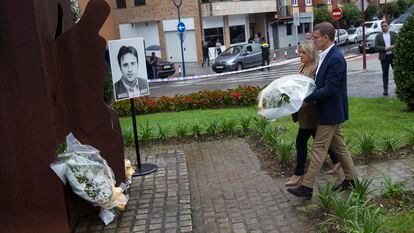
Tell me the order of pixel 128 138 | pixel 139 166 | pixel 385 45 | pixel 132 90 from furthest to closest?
pixel 385 45, pixel 128 138, pixel 139 166, pixel 132 90

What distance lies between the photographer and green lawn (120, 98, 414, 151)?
8859 mm

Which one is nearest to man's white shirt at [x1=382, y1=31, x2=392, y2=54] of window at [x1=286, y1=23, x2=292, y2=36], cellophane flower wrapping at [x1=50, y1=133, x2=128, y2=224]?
cellophane flower wrapping at [x1=50, y1=133, x2=128, y2=224]

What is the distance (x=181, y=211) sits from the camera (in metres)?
5.33

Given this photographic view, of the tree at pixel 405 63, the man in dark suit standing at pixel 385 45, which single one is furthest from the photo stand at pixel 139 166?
the man in dark suit standing at pixel 385 45

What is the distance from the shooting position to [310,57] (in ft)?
18.5

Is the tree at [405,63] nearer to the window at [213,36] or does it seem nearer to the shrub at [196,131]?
the shrub at [196,131]

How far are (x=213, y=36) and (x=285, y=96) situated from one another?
36.7m

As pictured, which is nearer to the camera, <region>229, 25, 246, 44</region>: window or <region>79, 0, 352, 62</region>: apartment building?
<region>79, 0, 352, 62</region>: apartment building

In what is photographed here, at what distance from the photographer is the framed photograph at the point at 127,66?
6.73m

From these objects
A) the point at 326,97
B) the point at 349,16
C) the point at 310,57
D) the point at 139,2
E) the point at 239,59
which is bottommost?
the point at 239,59

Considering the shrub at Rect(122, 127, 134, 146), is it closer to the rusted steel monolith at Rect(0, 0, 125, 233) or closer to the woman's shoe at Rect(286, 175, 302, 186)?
the rusted steel monolith at Rect(0, 0, 125, 233)

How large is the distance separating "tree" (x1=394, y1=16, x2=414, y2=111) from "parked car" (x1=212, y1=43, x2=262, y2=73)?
59.9 feet

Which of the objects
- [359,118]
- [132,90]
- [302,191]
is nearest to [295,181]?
[302,191]

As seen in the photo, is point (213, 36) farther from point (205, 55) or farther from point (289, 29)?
point (289, 29)
